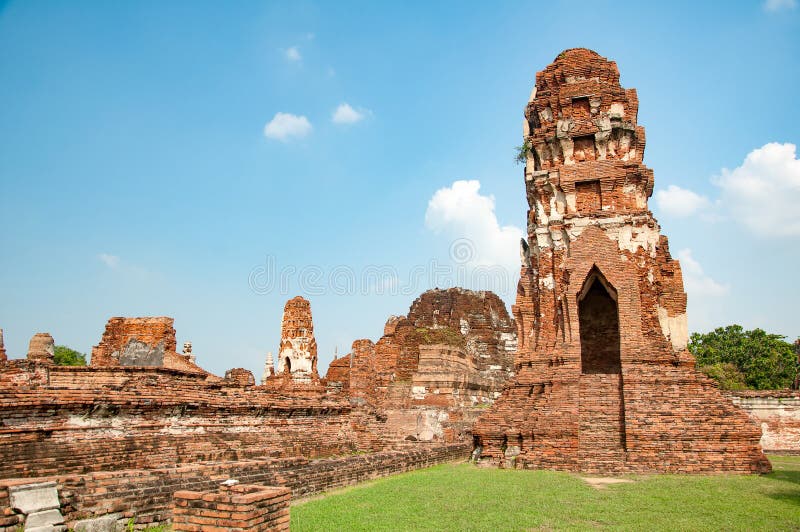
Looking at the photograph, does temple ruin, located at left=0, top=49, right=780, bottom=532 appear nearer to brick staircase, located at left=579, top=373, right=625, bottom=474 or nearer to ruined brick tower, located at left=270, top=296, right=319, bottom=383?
brick staircase, located at left=579, top=373, right=625, bottom=474

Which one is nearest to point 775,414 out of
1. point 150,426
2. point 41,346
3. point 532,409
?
point 532,409

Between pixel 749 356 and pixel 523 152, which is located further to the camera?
pixel 749 356

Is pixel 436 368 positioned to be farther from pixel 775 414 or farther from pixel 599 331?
pixel 775 414

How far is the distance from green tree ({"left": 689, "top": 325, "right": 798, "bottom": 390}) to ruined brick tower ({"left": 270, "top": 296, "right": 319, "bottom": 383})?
22.8 m

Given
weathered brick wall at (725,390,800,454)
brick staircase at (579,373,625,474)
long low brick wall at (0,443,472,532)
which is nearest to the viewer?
long low brick wall at (0,443,472,532)

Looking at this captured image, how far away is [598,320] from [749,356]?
28.9 metres

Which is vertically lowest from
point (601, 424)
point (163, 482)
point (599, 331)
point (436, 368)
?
point (163, 482)

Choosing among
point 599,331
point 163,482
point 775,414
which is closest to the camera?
point 163,482

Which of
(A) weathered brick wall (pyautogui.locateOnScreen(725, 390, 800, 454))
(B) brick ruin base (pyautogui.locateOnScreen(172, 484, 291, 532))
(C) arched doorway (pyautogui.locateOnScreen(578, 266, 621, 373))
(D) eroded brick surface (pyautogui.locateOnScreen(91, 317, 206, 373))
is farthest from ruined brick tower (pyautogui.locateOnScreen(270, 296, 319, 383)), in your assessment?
(B) brick ruin base (pyautogui.locateOnScreen(172, 484, 291, 532))

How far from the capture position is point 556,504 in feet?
24.9

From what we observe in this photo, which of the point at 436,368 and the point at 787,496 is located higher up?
the point at 436,368

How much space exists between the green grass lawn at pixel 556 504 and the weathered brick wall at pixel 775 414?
777cm

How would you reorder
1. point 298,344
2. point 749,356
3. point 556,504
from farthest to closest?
point 749,356, point 298,344, point 556,504

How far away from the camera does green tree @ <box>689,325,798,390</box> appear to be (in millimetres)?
36438
